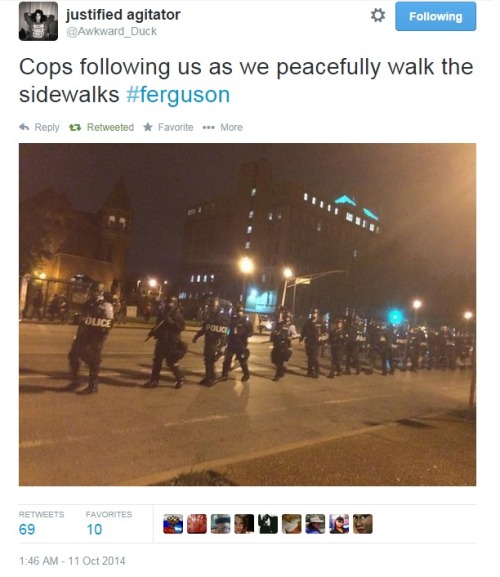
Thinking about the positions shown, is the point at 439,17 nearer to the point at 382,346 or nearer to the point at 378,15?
the point at 378,15

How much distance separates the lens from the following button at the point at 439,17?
10.2 ft

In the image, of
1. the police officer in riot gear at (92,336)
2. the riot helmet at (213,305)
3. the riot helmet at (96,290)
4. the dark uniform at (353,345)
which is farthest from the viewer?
the dark uniform at (353,345)

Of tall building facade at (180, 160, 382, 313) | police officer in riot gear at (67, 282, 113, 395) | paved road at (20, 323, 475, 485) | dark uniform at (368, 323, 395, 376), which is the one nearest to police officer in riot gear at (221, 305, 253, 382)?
paved road at (20, 323, 475, 485)

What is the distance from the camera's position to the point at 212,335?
298 inches

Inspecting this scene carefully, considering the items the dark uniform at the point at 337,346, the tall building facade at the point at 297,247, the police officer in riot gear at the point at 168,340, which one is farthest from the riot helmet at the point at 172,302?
the tall building facade at the point at 297,247

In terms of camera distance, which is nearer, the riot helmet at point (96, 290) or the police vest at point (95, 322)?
the police vest at point (95, 322)

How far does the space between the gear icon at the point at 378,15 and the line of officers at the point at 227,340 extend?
3316mm

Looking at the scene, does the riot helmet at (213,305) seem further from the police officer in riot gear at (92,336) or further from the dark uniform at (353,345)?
the dark uniform at (353,345)

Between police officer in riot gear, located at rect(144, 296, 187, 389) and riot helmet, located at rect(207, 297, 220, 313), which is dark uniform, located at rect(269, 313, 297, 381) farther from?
police officer in riot gear, located at rect(144, 296, 187, 389)

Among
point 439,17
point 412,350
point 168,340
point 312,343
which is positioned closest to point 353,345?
point 312,343

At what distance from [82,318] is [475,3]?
594 cm

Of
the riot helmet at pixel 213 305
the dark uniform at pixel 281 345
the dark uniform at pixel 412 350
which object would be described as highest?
the riot helmet at pixel 213 305
